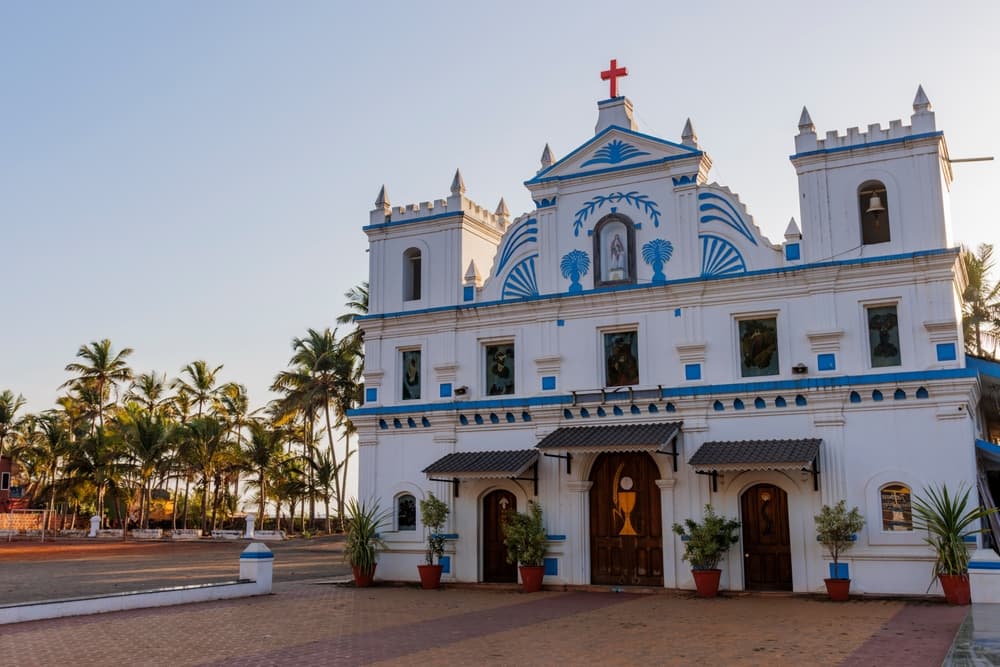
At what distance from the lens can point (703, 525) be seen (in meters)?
19.3

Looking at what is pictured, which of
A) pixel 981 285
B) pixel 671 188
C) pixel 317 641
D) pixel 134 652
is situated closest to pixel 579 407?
pixel 671 188

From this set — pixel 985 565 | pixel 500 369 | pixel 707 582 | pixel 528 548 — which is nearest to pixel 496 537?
pixel 528 548

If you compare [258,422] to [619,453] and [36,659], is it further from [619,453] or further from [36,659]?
[36,659]

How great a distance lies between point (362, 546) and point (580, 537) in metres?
5.21

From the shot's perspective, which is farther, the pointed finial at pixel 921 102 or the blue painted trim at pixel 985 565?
the pointed finial at pixel 921 102

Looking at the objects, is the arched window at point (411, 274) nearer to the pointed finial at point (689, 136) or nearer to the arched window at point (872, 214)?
the pointed finial at point (689, 136)

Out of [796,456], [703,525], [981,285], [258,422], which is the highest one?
[981,285]

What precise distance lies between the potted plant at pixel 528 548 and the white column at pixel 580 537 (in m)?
0.62

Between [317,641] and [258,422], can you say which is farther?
[258,422]

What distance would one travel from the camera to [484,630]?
1424 cm

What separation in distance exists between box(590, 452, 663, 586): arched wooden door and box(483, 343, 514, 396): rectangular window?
9.88ft

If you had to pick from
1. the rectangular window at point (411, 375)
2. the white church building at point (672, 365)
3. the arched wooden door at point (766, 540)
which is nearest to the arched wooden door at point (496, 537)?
the white church building at point (672, 365)

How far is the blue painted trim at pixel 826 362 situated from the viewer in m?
19.2

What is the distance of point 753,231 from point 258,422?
38085 millimetres
